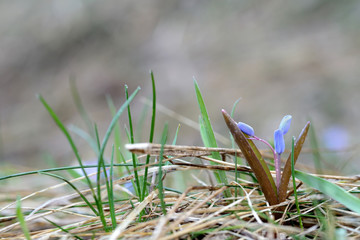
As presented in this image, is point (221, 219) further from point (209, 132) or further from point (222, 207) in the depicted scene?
point (209, 132)

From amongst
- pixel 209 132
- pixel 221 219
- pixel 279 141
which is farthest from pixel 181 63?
pixel 221 219

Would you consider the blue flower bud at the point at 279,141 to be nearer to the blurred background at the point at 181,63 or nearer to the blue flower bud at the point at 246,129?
the blue flower bud at the point at 246,129

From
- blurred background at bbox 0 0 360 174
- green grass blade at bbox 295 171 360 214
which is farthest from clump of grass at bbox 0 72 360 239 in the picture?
blurred background at bbox 0 0 360 174

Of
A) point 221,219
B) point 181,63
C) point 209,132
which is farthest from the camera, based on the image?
point 181,63

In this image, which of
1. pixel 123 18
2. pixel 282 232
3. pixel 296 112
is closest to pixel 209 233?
pixel 282 232

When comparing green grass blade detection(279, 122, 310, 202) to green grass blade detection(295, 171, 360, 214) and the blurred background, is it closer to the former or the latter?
green grass blade detection(295, 171, 360, 214)
